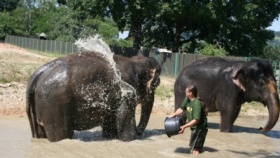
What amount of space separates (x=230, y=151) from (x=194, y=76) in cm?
307

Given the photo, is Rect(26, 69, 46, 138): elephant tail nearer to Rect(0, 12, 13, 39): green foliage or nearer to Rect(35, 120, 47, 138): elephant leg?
Rect(35, 120, 47, 138): elephant leg

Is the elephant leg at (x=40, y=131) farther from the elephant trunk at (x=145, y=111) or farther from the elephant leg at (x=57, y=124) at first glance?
the elephant trunk at (x=145, y=111)

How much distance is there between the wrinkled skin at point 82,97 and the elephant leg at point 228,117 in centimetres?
273

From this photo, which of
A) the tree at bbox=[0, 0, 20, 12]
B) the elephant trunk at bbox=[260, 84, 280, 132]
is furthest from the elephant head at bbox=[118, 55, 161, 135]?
the tree at bbox=[0, 0, 20, 12]

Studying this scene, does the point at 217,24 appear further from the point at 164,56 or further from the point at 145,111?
the point at 145,111

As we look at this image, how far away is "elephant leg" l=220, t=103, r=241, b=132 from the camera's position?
11250 mm

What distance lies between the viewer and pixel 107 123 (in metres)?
→ 9.22

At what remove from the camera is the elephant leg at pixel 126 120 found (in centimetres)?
894

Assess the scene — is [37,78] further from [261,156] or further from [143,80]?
[261,156]

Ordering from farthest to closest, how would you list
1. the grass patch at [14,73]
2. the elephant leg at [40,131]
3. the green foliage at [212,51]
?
1. the green foliage at [212,51]
2. the grass patch at [14,73]
3. the elephant leg at [40,131]

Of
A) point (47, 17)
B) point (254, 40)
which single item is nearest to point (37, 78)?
point (254, 40)

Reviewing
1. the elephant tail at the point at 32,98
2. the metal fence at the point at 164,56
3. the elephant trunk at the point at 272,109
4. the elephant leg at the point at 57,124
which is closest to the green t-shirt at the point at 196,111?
the elephant leg at the point at 57,124

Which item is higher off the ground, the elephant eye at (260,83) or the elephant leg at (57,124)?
the elephant eye at (260,83)

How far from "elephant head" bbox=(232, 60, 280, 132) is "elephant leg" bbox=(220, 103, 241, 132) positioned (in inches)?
18.1
